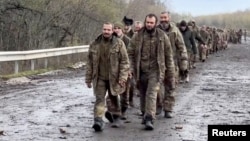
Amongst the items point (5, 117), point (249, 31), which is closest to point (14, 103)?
point (5, 117)

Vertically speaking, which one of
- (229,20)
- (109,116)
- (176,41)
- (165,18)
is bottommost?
(109,116)

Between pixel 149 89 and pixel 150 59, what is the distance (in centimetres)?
53

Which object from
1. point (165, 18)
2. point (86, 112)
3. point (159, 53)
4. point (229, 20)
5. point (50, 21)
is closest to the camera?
point (159, 53)

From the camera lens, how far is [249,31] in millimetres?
112750

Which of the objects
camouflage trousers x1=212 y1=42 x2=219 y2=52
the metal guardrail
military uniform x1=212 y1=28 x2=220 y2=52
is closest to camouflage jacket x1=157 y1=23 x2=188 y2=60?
the metal guardrail

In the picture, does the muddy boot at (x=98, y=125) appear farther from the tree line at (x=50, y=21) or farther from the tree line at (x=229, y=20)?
the tree line at (x=229, y=20)

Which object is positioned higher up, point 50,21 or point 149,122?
point 50,21

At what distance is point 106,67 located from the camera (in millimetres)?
9477

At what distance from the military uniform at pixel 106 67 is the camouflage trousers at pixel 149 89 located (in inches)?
19.0

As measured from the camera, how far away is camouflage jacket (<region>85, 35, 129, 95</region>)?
9375mm

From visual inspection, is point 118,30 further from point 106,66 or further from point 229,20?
point 229,20

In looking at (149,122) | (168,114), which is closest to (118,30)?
(168,114)

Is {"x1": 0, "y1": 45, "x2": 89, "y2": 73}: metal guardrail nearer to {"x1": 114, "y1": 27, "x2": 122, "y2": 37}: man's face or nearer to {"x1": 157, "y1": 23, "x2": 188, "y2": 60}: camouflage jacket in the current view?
{"x1": 114, "y1": 27, "x2": 122, "y2": 37}: man's face

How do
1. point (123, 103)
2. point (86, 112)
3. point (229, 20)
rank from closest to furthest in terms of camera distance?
point (123, 103) < point (86, 112) < point (229, 20)
